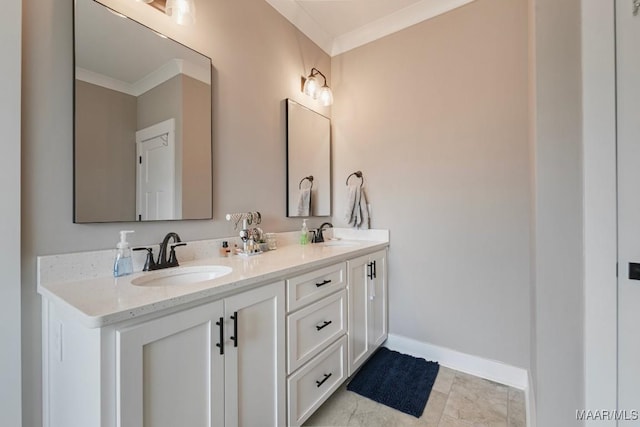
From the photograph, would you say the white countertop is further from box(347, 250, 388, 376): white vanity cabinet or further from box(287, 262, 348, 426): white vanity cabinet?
box(347, 250, 388, 376): white vanity cabinet

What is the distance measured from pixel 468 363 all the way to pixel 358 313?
883 millimetres

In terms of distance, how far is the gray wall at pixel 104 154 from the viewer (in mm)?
1063

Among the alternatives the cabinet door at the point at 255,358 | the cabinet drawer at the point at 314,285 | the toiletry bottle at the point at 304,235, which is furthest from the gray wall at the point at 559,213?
the toiletry bottle at the point at 304,235

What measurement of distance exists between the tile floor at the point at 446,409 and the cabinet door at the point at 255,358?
18.8 inches

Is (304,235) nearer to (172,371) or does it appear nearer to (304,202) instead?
(304,202)

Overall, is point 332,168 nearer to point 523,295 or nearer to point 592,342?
point 523,295

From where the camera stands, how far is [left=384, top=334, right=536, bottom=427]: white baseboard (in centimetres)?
171

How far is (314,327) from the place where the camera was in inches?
54.6

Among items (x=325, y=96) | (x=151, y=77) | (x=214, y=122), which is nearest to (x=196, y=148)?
(x=214, y=122)

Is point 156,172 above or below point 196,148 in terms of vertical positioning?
below

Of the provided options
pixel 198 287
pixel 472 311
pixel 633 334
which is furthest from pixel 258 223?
pixel 633 334

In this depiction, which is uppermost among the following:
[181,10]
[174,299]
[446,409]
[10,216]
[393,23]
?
[393,23]

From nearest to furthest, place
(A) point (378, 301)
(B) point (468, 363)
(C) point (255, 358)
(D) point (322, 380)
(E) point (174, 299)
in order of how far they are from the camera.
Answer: (E) point (174, 299) < (C) point (255, 358) < (D) point (322, 380) < (B) point (468, 363) < (A) point (378, 301)

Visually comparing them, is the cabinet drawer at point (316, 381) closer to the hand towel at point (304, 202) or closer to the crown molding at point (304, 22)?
the hand towel at point (304, 202)
